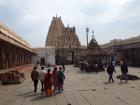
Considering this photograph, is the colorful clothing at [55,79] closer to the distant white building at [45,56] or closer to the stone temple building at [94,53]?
the stone temple building at [94,53]

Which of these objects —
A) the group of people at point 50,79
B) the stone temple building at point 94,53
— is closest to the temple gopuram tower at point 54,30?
the stone temple building at point 94,53

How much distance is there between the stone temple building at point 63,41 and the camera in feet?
265

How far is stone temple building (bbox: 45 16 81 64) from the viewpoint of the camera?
80.8 metres

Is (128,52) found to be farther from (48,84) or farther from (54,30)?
(54,30)

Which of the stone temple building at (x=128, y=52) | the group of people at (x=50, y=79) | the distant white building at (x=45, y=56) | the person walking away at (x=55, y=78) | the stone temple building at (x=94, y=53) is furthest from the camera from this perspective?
the distant white building at (x=45, y=56)

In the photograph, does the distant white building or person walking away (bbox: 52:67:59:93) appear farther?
the distant white building

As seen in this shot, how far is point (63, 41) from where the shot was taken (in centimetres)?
8906

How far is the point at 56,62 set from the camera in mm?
79500

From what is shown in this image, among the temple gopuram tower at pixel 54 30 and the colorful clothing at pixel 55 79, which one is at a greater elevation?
the temple gopuram tower at pixel 54 30

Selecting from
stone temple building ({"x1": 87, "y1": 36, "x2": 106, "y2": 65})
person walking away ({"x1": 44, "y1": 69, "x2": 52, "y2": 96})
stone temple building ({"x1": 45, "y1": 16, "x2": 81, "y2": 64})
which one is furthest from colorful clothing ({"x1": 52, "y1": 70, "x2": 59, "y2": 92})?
stone temple building ({"x1": 45, "y1": 16, "x2": 81, "y2": 64})

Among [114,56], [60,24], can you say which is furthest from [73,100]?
[60,24]

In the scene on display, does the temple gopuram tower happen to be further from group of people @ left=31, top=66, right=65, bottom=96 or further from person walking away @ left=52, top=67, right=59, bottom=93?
person walking away @ left=52, top=67, right=59, bottom=93

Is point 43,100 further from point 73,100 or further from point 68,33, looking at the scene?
point 68,33

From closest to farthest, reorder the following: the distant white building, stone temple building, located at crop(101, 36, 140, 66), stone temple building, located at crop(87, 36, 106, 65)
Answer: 1. stone temple building, located at crop(87, 36, 106, 65)
2. stone temple building, located at crop(101, 36, 140, 66)
3. the distant white building
